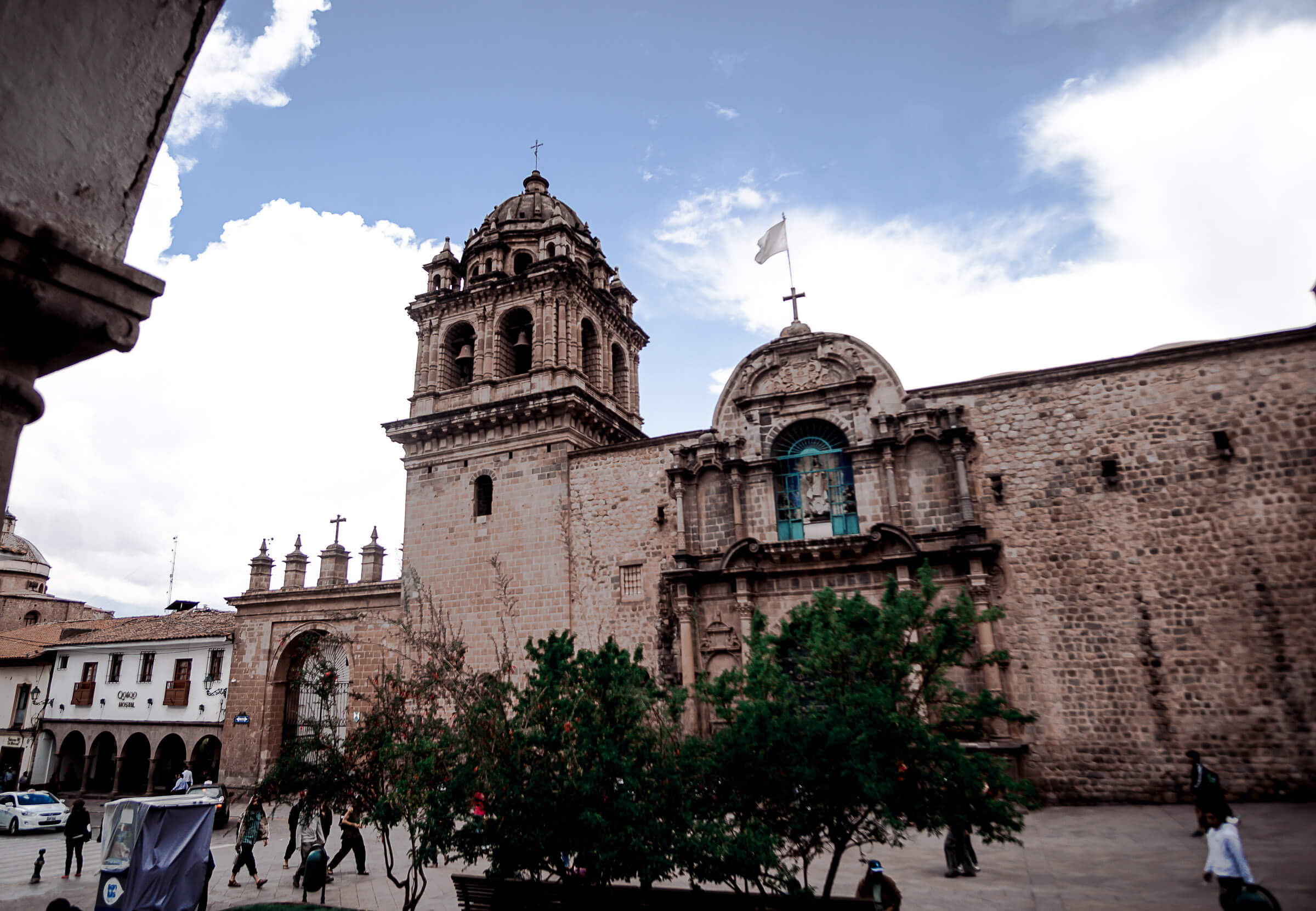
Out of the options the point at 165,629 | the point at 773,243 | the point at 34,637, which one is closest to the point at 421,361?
the point at 773,243

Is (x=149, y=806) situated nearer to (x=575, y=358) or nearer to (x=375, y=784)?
(x=375, y=784)

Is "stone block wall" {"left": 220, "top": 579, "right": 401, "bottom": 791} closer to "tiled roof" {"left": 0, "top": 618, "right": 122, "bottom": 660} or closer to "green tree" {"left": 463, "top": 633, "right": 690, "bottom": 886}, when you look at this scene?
"tiled roof" {"left": 0, "top": 618, "right": 122, "bottom": 660}

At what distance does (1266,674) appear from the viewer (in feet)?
41.6

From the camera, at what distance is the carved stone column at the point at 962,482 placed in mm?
15031

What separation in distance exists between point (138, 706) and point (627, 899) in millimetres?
28529

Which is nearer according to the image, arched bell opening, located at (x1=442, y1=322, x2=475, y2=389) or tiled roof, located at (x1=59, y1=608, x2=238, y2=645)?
arched bell opening, located at (x1=442, y1=322, x2=475, y2=389)

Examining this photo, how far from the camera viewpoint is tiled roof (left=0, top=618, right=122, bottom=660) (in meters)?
31.2

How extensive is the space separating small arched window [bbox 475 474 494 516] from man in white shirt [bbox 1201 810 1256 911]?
16.1 m

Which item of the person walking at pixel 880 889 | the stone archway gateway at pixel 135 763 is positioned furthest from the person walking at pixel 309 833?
the stone archway gateway at pixel 135 763

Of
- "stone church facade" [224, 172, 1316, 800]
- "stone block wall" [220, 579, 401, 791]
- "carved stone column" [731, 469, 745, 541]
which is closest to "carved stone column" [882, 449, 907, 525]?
"stone church facade" [224, 172, 1316, 800]

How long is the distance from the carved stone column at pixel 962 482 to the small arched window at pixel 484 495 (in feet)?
37.3

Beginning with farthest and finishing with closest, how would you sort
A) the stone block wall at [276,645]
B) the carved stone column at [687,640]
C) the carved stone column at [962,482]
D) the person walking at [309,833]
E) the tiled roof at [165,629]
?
the tiled roof at [165,629], the stone block wall at [276,645], the carved stone column at [687,640], the carved stone column at [962,482], the person walking at [309,833]

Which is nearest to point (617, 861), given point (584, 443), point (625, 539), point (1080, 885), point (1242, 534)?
point (1080, 885)

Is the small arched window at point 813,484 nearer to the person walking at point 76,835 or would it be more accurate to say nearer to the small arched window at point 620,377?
the small arched window at point 620,377
